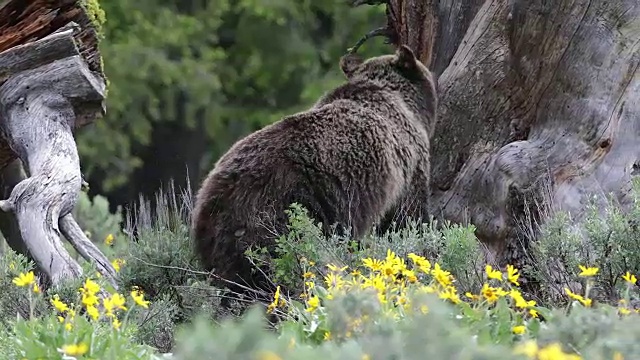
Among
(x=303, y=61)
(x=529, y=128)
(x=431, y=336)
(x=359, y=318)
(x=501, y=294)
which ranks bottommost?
(x=303, y=61)

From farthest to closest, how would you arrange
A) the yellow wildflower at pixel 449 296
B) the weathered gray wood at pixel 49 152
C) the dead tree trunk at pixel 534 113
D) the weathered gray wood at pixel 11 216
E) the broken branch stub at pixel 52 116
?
the weathered gray wood at pixel 11 216 < the dead tree trunk at pixel 534 113 < the broken branch stub at pixel 52 116 < the weathered gray wood at pixel 49 152 < the yellow wildflower at pixel 449 296

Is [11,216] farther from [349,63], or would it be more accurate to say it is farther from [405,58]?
[405,58]

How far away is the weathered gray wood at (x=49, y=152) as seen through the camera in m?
5.79

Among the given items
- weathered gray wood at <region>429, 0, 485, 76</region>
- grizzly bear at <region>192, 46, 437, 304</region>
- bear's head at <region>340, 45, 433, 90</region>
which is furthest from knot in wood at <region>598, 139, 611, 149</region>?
weathered gray wood at <region>429, 0, 485, 76</region>

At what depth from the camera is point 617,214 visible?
15.9 feet

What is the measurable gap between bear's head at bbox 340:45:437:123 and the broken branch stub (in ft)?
6.93

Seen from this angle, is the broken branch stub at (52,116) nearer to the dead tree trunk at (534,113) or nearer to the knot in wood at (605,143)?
the dead tree trunk at (534,113)

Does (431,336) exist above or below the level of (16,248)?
above

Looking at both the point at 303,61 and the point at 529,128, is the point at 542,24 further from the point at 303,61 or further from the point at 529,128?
the point at 303,61

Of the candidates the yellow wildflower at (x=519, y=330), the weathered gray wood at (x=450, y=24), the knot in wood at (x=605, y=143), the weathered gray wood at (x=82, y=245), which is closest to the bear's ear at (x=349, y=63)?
the weathered gray wood at (x=450, y=24)

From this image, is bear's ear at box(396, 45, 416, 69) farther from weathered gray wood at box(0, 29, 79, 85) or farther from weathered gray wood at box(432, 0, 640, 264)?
weathered gray wood at box(0, 29, 79, 85)

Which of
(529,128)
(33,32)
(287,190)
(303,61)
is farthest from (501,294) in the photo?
(303,61)

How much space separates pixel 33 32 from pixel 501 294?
4.61 metres

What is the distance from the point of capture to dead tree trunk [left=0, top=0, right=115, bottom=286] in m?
6.23
